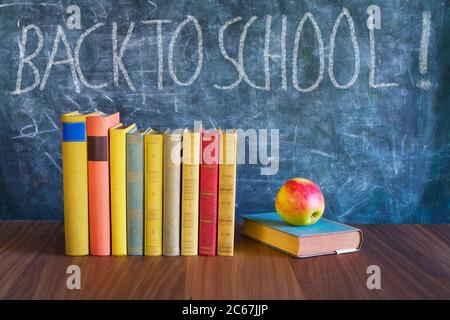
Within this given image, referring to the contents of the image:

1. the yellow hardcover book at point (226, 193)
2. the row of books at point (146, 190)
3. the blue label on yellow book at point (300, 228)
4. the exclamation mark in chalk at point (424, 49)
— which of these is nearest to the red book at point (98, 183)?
the row of books at point (146, 190)

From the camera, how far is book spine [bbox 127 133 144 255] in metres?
1.24

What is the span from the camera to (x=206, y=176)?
1.25m

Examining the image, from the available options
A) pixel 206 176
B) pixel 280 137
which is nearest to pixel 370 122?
pixel 280 137

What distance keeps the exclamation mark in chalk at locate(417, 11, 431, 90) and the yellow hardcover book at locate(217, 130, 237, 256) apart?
0.61 metres

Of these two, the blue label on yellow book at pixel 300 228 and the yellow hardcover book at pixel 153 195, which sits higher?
the yellow hardcover book at pixel 153 195

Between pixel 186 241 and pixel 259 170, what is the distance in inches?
16.0

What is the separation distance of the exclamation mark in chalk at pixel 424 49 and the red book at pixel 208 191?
63 cm

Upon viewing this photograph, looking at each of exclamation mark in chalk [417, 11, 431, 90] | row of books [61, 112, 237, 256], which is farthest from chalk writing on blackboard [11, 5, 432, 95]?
row of books [61, 112, 237, 256]

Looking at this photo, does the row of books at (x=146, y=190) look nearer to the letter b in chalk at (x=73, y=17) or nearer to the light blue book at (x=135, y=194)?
the light blue book at (x=135, y=194)

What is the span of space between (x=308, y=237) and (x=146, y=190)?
1.15ft

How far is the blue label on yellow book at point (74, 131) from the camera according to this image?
1.21 meters

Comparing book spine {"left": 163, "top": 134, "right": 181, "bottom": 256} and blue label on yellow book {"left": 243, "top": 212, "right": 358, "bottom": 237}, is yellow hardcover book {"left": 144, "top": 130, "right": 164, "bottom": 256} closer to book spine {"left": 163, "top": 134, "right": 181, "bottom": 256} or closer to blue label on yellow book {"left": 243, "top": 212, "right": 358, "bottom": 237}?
book spine {"left": 163, "top": 134, "right": 181, "bottom": 256}

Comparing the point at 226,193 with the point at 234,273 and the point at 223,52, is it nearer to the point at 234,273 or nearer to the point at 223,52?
the point at 234,273
